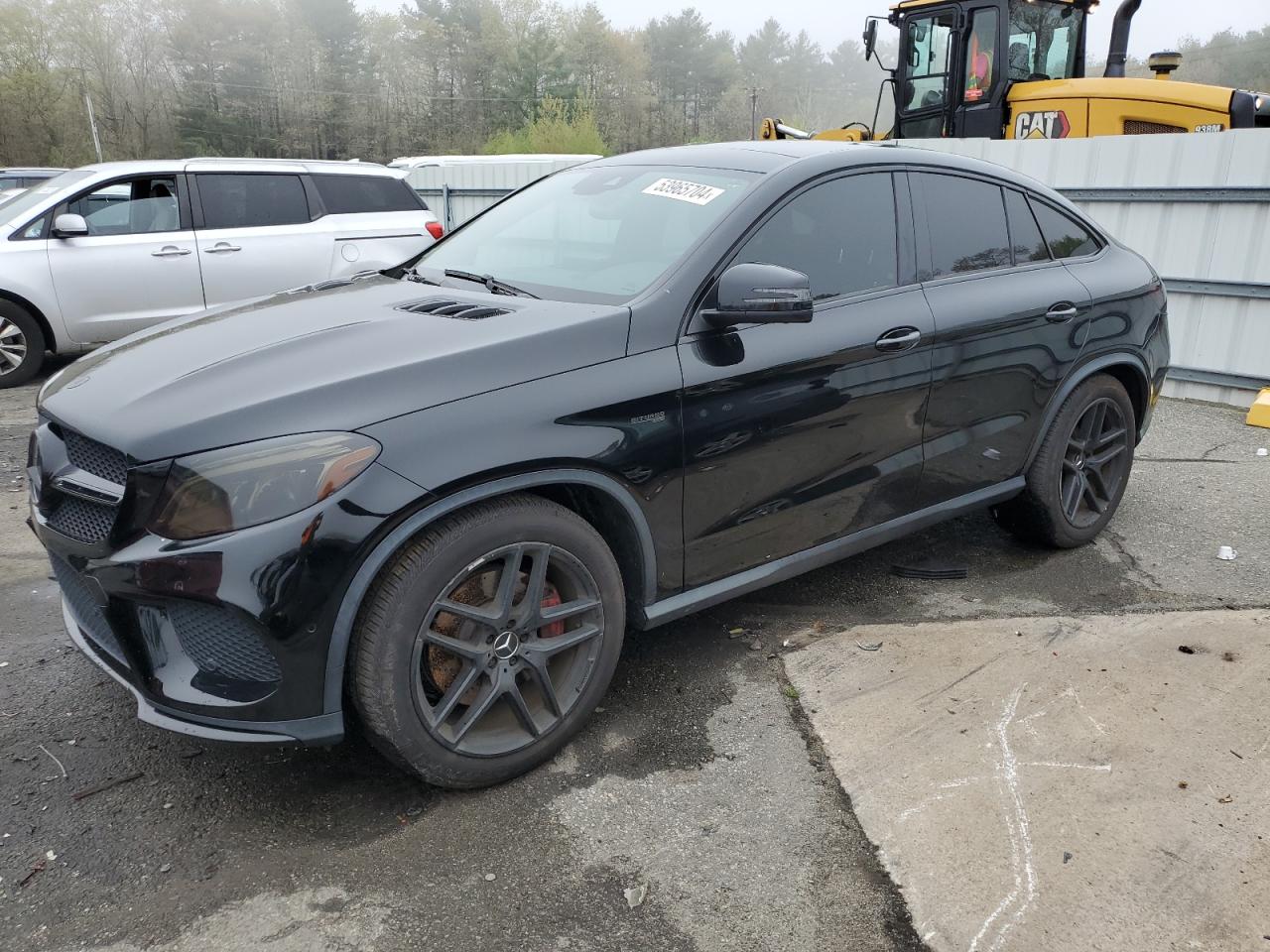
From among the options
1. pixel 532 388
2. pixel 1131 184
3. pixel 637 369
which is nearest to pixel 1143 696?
pixel 637 369

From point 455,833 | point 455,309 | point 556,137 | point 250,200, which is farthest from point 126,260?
point 556,137

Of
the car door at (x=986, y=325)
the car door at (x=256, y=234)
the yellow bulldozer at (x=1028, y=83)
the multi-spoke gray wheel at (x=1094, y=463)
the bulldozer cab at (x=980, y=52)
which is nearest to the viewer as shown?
the car door at (x=986, y=325)

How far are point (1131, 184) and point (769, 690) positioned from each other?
6929mm

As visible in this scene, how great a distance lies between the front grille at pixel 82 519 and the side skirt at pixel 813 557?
1.48 m

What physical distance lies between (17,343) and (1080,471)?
25.4ft

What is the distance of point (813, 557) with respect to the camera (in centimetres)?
338

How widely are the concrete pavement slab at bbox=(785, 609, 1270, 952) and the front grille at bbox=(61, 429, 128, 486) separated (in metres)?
2.09

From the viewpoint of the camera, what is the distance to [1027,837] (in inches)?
98.9

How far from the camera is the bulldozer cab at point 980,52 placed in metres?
9.93

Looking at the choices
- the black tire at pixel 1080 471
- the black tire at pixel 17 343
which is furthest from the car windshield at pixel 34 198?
the black tire at pixel 1080 471

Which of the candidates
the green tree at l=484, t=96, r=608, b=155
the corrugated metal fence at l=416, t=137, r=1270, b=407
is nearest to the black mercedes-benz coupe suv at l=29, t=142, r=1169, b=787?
the corrugated metal fence at l=416, t=137, r=1270, b=407

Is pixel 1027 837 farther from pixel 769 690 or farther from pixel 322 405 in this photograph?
pixel 322 405

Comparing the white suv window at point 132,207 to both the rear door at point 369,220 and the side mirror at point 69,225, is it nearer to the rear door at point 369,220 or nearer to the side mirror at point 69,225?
the side mirror at point 69,225

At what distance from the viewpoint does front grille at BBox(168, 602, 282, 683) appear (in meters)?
2.28
